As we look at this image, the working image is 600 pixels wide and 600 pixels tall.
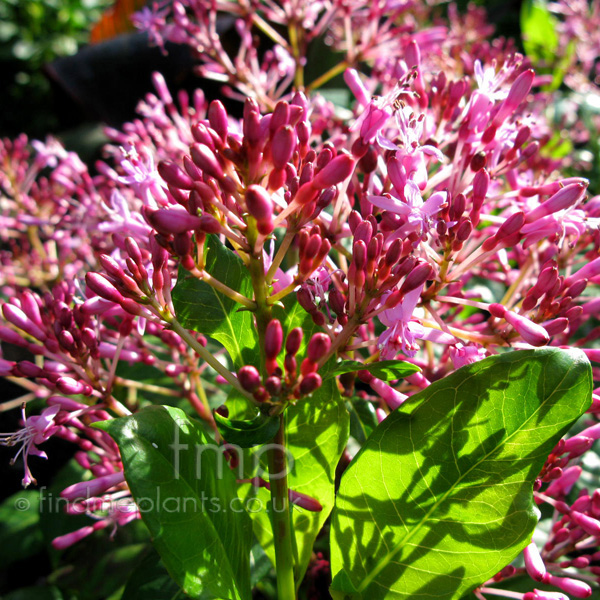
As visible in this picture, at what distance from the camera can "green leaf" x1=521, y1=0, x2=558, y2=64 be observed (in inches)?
128

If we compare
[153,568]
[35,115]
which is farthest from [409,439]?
[35,115]

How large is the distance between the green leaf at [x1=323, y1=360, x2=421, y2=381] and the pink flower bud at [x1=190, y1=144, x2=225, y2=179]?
293 mm

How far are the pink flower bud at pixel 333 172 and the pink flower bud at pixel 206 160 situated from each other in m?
0.12

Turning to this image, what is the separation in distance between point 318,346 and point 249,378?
9 centimetres

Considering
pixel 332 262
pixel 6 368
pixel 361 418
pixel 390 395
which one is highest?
pixel 332 262

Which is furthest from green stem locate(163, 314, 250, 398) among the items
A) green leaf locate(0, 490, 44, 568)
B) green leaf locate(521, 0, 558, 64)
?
green leaf locate(521, 0, 558, 64)

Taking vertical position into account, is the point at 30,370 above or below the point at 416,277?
below

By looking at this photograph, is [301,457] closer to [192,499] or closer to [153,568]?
[192,499]

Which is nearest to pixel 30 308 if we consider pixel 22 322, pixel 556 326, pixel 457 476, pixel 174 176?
pixel 22 322

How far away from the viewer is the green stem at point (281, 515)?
81cm

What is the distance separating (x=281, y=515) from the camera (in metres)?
0.84

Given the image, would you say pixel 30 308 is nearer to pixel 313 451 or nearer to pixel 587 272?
pixel 313 451

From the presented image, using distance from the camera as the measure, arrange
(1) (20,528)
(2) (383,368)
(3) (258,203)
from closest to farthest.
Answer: (3) (258,203)
(2) (383,368)
(1) (20,528)

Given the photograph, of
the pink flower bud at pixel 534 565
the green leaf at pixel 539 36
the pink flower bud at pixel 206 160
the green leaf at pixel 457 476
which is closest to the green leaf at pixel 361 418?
the green leaf at pixel 457 476
